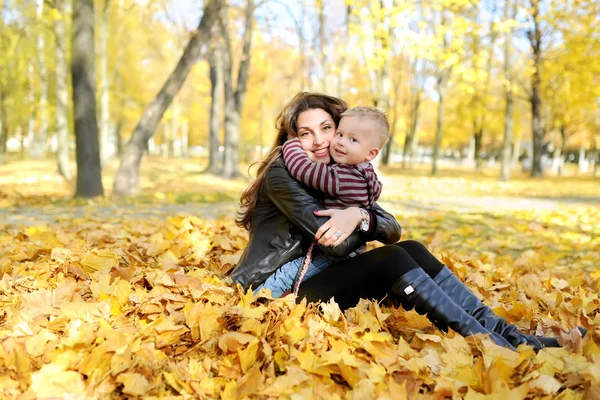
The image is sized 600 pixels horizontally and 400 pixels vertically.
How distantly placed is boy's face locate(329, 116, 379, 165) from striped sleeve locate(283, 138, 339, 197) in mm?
118

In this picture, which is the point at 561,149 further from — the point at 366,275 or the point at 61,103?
the point at 366,275

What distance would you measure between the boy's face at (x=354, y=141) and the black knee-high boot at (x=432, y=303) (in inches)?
25.1

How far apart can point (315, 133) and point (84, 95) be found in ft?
21.4

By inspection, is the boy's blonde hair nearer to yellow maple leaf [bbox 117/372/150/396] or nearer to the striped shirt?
the striped shirt

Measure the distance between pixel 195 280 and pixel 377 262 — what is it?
0.98m

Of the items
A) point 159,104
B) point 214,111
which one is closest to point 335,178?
point 159,104

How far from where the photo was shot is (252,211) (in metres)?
2.65

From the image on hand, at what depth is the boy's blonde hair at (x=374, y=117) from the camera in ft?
8.20

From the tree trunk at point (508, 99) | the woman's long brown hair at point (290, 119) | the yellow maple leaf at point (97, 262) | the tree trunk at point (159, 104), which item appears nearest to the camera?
the woman's long brown hair at point (290, 119)

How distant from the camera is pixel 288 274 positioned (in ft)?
8.26

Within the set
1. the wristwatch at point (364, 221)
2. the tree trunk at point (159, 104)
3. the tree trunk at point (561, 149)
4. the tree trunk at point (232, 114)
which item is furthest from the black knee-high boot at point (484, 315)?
the tree trunk at point (561, 149)

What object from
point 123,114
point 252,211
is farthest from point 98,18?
point 252,211

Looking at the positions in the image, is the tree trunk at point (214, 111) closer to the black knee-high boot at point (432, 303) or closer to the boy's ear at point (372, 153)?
the boy's ear at point (372, 153)

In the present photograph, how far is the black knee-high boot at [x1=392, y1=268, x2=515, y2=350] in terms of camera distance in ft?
7.10
